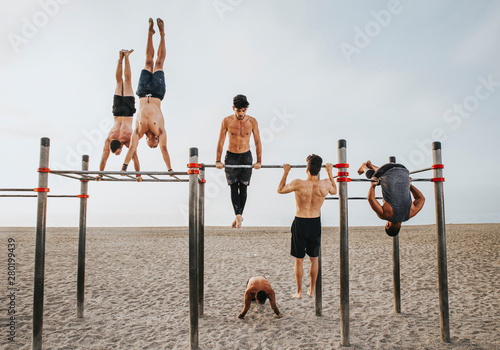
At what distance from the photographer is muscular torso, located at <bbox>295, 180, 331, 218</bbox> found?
4.62 m

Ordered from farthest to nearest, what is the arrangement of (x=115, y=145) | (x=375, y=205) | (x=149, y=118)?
(x=115, y=145)
(x=149, y=118)
(x=375, y=205)

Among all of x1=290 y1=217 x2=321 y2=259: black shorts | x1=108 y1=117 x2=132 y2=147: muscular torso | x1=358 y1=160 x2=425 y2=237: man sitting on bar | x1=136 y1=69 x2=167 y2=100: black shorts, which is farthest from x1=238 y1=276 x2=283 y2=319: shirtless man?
x1=136 y1=69 x2=167 y2=100: black shorts

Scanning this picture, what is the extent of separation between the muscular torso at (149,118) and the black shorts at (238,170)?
1.23 m

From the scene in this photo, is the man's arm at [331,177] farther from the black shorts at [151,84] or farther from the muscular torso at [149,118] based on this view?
the black shorts at [151,84]

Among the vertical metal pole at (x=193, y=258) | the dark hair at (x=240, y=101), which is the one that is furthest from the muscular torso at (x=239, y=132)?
the vertical metal pole at (x=193, y=258)

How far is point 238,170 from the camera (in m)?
5.28

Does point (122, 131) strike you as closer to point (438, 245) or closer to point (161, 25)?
point (161, 25)

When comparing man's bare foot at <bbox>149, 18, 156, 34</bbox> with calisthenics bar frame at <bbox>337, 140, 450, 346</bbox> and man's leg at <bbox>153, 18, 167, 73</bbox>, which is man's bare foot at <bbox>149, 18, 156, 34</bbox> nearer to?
man's leg at <bbox>153, 18, 167, 73</bbox>

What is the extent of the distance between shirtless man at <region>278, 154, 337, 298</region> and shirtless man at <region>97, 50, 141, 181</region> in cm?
271

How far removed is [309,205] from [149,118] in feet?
9.14

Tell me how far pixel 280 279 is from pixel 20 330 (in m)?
6.96

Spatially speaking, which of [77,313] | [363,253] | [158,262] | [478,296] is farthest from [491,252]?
[77,313]

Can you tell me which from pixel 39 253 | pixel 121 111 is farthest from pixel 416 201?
pixel 39 253

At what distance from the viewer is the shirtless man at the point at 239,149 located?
4.98m
